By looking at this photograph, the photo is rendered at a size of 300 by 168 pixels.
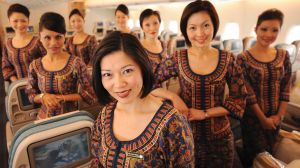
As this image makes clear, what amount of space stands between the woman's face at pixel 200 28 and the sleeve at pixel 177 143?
59 centimetres

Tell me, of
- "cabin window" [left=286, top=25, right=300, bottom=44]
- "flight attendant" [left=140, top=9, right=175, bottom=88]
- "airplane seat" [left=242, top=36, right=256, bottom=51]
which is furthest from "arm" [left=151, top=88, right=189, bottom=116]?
"cabin window" [left=286, top=25, right=300, bottom=44]

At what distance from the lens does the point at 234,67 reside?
1.31 meters

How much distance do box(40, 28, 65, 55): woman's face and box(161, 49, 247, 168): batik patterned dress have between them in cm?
82

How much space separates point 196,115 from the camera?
1294 millimetres

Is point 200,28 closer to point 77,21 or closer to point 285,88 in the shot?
point 285,88

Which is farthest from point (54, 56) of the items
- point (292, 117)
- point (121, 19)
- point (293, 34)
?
point (293, 34)

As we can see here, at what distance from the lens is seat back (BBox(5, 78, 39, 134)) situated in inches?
73.3

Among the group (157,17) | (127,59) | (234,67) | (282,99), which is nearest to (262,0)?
(157,17)

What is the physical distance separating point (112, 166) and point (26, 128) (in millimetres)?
469

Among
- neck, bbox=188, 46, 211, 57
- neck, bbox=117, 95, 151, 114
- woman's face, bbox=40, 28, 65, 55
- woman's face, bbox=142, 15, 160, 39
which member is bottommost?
neck, bbox=117, 95, 151, 114

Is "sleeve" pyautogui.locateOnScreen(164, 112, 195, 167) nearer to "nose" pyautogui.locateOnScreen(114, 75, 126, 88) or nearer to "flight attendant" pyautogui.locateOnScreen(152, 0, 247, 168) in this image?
"nose" pyautogui.locateOnScreen(114, 75, 126, 88)

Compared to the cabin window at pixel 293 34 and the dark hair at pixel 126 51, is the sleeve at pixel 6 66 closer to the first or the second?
the dark hair at pixel 126 51

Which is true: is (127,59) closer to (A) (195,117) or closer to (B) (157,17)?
Result: (A) (195,117)

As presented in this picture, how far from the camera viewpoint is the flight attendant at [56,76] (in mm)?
1511
